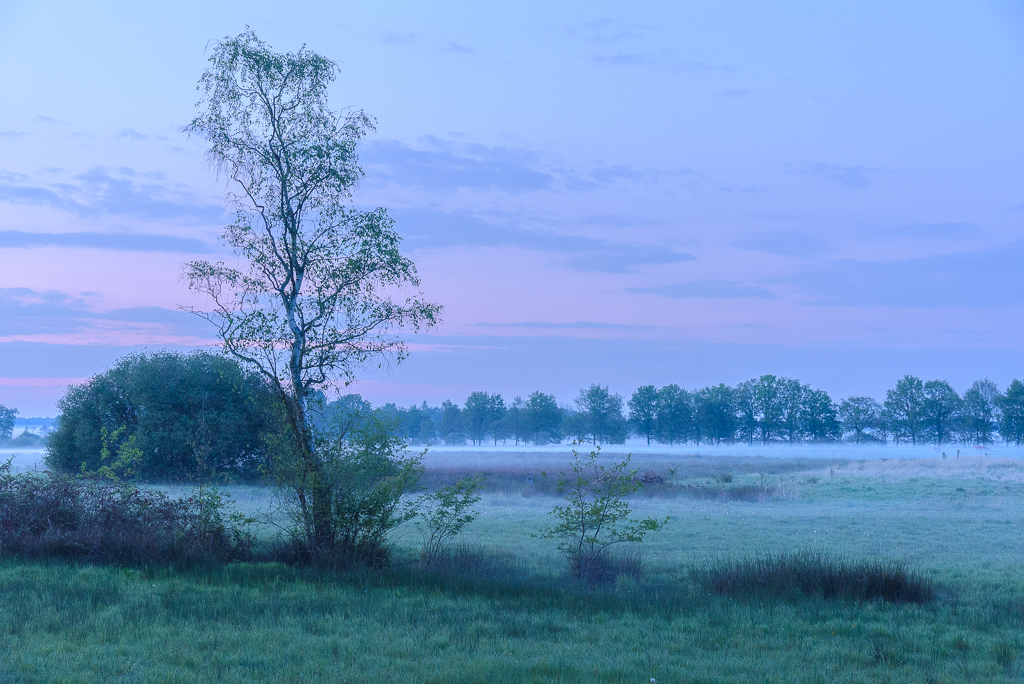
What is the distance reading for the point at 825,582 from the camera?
13086 mm

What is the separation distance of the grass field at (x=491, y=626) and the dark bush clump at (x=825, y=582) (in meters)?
0.39

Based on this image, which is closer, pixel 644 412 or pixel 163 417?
pixel 163 417

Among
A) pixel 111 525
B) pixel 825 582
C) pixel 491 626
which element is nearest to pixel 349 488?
pixel 111 525

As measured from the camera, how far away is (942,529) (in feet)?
74.6

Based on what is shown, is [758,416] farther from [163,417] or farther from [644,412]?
[163,417]

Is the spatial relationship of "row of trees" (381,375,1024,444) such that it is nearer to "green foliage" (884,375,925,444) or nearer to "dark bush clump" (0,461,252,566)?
"green foliage" (884,375,925,444)

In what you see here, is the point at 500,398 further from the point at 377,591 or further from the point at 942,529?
the point at 377,591

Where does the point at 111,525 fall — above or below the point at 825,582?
above

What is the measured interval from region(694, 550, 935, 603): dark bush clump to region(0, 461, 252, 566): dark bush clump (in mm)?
9846

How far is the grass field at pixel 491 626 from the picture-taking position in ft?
26.9

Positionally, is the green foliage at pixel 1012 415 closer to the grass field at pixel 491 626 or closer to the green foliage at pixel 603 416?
the green foliage at pixel 603 416

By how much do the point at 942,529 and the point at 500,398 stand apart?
5069 inches

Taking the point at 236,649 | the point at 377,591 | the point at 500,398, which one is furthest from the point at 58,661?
the point at 500,398

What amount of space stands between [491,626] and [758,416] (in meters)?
128
